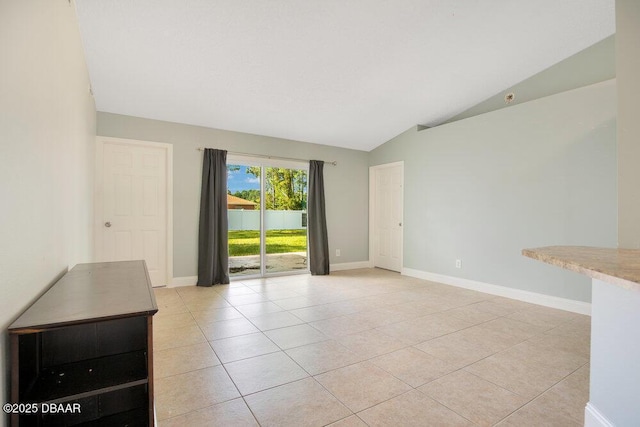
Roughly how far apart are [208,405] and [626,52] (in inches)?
124

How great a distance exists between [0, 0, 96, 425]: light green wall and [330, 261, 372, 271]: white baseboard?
4337 millimetres

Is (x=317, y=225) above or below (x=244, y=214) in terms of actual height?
Result: below

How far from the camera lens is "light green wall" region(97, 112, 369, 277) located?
4320mm

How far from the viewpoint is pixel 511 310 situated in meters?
3.48

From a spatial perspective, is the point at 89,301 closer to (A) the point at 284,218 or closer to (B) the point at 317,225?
(A) the point at 284,218

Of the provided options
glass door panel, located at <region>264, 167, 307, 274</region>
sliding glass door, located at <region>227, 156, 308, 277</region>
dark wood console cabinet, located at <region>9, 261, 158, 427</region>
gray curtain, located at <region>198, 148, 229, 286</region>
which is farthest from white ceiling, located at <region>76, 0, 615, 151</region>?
dark wood console cabinet, located at <region>9, 261, 158, 427</region>

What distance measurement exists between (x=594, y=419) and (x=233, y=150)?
4811mm

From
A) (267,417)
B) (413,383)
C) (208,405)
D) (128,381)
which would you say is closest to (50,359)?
(128,381)

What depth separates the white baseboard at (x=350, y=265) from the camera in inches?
232

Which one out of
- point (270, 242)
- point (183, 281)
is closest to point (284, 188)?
point (270, 242)

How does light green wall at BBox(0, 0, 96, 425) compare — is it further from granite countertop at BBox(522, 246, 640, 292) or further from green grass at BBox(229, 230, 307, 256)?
green grass at BBox(229, 230, 307, 256)

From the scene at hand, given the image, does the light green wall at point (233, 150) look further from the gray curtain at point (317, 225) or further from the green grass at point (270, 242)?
the green grass at point (270, 242)

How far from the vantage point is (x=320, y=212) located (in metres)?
5.56

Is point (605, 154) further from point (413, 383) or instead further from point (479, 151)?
point (413, 383)
